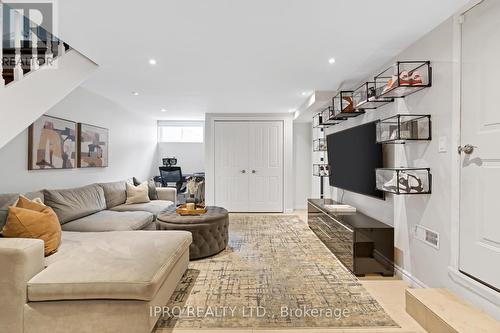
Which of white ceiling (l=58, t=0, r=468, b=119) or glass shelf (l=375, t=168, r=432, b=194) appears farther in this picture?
glass shelf (l=375, t=168, r=432, b=194)

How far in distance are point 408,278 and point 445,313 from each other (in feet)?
2.78

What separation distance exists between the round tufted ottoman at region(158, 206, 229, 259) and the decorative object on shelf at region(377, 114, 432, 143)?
2108mm

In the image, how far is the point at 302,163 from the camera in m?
6.44

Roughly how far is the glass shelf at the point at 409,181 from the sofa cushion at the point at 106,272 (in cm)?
205

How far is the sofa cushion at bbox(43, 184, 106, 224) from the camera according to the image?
3045 mm

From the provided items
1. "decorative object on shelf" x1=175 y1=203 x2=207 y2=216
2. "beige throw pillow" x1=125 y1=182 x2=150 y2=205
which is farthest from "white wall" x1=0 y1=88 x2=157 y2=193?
"decorative object on shelf" x1=175 y1=203 x2=207 y2=216

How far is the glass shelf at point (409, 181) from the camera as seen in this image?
225cm

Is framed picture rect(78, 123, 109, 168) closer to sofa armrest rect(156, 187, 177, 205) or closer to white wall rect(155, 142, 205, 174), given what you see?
sofa armrest rect(156, 187, 177, 205)

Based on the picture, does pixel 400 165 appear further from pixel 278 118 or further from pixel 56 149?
pixel 56 149

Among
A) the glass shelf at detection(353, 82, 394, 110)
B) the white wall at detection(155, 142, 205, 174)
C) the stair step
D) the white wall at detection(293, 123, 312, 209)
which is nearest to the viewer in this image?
the stair step

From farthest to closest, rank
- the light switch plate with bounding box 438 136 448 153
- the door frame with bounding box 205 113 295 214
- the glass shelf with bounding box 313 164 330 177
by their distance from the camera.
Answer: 1. the door frame with bounding box 205 113 295 214
2. the glass shelf with bounding box 313 164 330 177
3. the light switch plate with bounding box 438 136 448 153

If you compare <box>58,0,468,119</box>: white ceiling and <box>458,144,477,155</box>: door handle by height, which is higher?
<box>58,0,468,119</box>: white ceiling

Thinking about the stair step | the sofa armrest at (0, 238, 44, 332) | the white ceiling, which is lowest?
the stair step

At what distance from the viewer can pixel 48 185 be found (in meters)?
3.40
